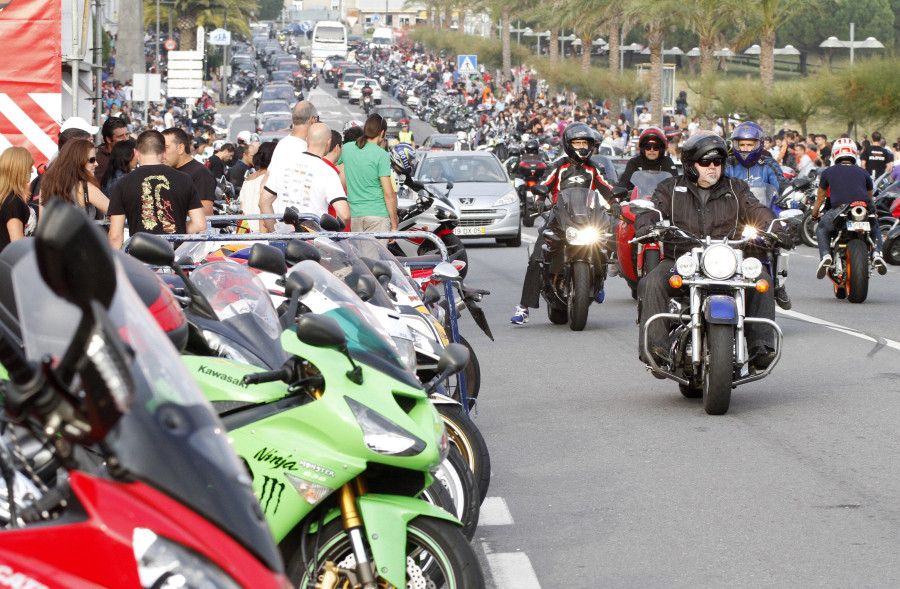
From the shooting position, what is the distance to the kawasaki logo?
14.9 ft

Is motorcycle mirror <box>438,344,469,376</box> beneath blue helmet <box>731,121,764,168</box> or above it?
beneath

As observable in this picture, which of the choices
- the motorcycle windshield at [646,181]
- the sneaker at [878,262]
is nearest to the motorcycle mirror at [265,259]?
the motorcycle windshield at [646,181]

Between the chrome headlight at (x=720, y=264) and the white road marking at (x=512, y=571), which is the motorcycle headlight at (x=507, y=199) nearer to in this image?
the chrome headlight at (x=720, y=264)

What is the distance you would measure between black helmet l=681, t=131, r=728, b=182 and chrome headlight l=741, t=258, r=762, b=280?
89 cm

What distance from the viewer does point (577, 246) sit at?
12.9 m

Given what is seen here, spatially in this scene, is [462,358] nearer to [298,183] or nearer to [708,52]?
[298,183]

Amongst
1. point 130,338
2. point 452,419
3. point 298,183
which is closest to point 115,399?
point 130,338

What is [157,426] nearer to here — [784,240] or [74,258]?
[74,258]

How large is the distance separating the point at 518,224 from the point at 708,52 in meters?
20.5

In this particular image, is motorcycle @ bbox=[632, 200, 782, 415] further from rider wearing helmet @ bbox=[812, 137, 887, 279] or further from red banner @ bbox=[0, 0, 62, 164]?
rider wearing helmet @ bbox=[812, 137, 887, 279]

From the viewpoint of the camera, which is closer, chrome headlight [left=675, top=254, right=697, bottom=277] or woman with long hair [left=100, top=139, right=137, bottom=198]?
chrome headlight [left=675, top=254, right=697, bottom=277]

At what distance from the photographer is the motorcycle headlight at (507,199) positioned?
2408 centimetres

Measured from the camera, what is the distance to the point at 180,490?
2.40 m

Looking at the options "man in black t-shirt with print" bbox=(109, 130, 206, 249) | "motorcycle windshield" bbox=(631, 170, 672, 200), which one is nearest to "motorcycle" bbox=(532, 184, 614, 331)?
"motorcycle windshield" bbox=(631, 170, 672, 200)
